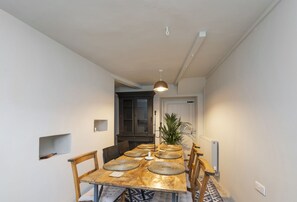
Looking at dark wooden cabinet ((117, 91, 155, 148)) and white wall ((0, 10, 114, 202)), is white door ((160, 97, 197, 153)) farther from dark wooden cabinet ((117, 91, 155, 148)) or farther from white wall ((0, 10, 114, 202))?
white wall ((0, 10, 114, 202))

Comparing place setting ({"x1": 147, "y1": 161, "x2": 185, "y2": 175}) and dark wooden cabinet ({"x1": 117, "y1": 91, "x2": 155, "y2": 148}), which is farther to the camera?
dark wooden cabinet ({"x1": 117, "y1": 91, "x2": 155, "y2": 148})

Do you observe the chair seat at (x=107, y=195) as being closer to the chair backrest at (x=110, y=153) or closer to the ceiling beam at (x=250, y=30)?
the chair backrest at (x=110, y=153)

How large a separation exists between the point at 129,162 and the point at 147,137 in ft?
9.12

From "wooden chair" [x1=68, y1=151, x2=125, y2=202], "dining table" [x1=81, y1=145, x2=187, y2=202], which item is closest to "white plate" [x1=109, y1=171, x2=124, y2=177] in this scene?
"dining table" [x1=81, y1=145, x2=187, y2=202]

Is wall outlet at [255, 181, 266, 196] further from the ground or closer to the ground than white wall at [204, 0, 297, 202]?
closer to the ground

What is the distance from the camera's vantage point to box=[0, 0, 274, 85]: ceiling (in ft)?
5.15

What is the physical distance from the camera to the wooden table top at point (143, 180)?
148cm

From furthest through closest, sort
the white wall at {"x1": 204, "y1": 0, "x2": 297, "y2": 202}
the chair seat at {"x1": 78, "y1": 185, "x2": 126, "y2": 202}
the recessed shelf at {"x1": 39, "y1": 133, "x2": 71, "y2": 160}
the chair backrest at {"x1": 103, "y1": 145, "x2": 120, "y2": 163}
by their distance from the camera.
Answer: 1. the recessed shelf at {"x1": 39, "y1": 133, "x2": 71, "y2": 160}
2. the chair backrest at {"x1": 103, "y1": 145, "x2": 120, "y2": 163}
3. the chair seat at {"x1": 78, "y1": 185, "x2": 126, "y2": 202}
4. the white wall at {"x1": 204, "y1": 0, "x2": 297, "y2": 202}

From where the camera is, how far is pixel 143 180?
1.64m

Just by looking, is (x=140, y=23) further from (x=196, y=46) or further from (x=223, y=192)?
(x=223, y=192)

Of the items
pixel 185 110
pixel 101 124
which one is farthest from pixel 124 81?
pixel 185 110

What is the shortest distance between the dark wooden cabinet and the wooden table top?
10.2 ft

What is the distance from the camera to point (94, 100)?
3.29 m

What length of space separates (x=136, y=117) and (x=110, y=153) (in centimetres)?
250
